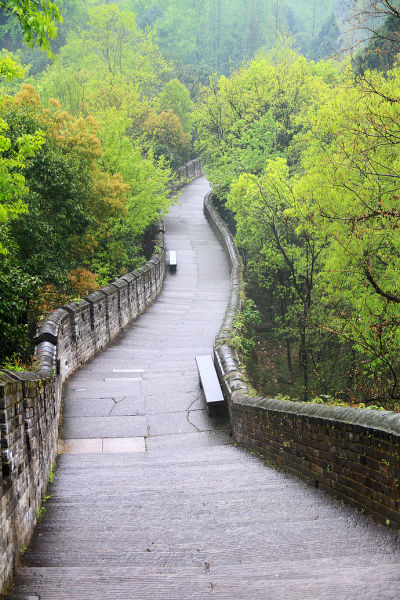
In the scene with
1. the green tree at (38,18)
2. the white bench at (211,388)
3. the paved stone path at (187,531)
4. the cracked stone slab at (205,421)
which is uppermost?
the green tree at (38,18)

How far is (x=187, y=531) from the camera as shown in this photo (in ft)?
17.1

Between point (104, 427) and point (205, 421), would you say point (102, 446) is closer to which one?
point (104, 427)

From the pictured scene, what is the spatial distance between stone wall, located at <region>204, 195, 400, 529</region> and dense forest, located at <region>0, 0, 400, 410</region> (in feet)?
3.41

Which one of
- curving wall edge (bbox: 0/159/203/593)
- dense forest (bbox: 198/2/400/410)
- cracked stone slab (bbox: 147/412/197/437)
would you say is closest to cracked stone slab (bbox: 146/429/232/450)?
cracked stone slab (bbox: 147/412/197/437)

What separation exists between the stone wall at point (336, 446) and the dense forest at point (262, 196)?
1041mm

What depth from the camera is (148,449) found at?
1053 centimetres

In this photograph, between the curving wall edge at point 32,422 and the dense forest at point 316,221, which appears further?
the dense forest at point 316,221

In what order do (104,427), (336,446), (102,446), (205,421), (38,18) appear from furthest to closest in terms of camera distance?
1. (205,421)
2. (104,427)
3. (102,446)
4. (336,446)
5. (38,18)

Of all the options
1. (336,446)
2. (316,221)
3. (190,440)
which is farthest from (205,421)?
(316,221)

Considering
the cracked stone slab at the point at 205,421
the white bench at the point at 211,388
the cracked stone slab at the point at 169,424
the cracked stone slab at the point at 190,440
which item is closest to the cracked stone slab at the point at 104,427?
the cracked stone slab at the point at 169,424

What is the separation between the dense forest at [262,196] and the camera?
10367 millimetres

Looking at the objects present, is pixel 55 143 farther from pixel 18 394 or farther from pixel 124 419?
pixel 18 394

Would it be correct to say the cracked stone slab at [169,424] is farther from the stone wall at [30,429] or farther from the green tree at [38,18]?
the green tree at [38,18]

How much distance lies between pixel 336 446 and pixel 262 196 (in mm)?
17602
